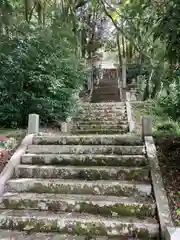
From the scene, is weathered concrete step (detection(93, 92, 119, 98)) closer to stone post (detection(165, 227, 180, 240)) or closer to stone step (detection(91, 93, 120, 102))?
stone step (detection(91, 93, 120, 102))

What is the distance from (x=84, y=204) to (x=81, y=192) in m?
0.28

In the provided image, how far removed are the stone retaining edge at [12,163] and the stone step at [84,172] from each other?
95 millimetres

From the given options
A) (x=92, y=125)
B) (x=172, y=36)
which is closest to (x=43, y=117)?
(x=92, y=125)

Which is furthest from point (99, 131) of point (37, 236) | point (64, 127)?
point (37, 236)

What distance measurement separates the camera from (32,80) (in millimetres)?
6176

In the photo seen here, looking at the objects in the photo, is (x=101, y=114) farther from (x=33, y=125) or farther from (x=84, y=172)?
(x=84, y=172)

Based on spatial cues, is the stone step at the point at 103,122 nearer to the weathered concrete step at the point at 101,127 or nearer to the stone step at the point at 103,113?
the weathered concrete step at the point at 101,127

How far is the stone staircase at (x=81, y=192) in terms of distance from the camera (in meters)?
2.87

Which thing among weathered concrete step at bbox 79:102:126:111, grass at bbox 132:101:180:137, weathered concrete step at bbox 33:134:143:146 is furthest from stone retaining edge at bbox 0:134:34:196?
weathered concrete step at bbox 79:102:126:111

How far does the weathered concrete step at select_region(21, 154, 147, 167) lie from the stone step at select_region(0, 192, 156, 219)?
66 cm

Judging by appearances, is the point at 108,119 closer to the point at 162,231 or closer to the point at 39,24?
the point at 39,24

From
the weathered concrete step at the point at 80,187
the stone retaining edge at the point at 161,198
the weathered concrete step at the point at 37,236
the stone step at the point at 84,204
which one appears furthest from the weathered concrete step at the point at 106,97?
the weathered concrete step at the point at 37,236

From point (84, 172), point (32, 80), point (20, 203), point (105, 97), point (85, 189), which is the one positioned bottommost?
point (20, 203)

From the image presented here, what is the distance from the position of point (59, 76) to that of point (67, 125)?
55.0 inches
